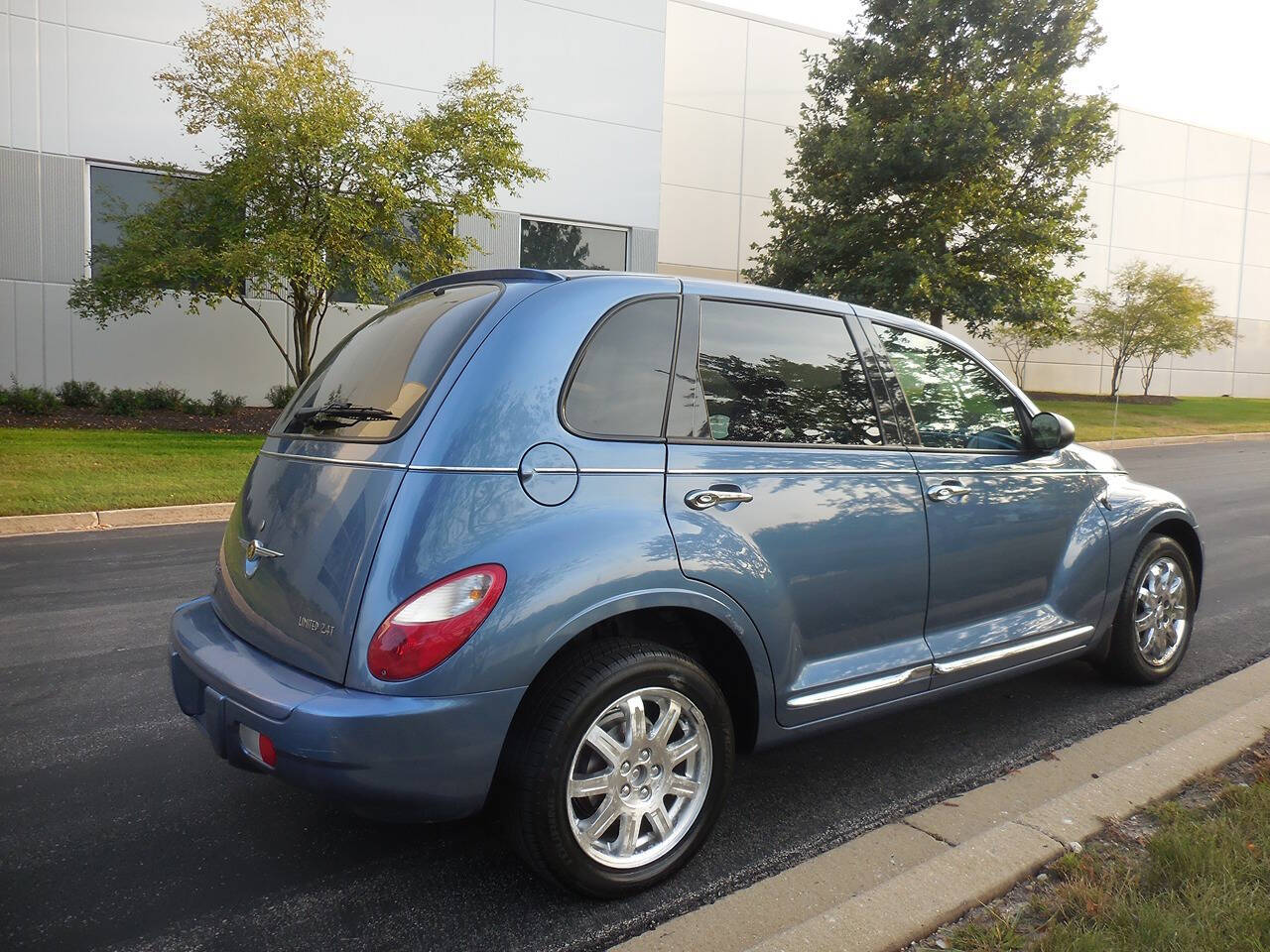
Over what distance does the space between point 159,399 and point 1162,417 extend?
25917mm

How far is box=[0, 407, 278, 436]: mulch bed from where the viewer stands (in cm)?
1461

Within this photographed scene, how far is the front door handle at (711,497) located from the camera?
2793 millimetres

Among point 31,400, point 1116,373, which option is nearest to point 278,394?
point 31,400

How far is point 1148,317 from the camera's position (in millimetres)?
29750

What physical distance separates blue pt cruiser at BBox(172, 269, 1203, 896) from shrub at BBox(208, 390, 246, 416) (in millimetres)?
15071

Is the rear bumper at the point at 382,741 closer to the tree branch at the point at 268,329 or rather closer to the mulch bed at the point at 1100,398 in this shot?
the tree branch at the point at 268,329

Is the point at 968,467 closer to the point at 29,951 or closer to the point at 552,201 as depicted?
the point at 29,951

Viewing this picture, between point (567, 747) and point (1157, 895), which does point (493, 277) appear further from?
point (1157, 895)

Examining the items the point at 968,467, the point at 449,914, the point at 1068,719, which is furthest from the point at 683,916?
the point at 1068,719

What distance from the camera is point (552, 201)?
20172mm

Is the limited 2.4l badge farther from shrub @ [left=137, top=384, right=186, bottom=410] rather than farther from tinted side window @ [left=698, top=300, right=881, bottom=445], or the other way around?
shrub @ [left=137, top=384, right=186, bottom=410]

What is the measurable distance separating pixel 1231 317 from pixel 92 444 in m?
41.9

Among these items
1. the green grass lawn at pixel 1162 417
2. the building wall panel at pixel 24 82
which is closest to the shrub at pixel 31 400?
the building wall panel at pixel 24 82

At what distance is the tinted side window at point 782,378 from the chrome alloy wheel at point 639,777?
90 cm
